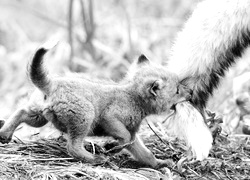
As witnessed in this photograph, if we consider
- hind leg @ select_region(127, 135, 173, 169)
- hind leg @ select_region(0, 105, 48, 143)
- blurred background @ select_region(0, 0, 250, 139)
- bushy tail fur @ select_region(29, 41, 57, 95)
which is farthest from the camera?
blurred background @ select_region(0, 0, 250, 139)

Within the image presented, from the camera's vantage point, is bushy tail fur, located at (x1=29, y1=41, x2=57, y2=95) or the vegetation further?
the vegetation

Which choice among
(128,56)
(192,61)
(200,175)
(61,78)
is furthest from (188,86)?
(128,56)

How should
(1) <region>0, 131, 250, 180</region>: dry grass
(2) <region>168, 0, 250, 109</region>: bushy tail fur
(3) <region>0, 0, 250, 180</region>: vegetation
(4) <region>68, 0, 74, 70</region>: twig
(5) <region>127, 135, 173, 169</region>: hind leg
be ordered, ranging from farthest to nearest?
(4) <region>68, 0, 74, 70</region>: twig
(2) <region>168, 0, 250, 109</region>: bushy tail fur
(5) <region>127, 135, 173, 169</region>: hind leg
(3) <region>0, 0, 250, 180</region>: vegetation
(1) <region>0, 131, 250, 180</region>: dry grass

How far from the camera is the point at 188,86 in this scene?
4867 millimetres

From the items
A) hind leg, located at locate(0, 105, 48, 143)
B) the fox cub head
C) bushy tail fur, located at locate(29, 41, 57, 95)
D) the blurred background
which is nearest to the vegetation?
the blurred background

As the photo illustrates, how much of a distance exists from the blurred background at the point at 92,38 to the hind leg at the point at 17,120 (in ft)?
9.05

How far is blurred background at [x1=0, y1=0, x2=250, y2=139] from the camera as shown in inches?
336

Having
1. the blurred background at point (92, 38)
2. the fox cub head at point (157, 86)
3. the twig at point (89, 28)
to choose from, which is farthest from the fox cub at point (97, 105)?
the twig at point (89, 28)

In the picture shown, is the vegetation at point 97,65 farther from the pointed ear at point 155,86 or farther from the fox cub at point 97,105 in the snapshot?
the pointed ear at point 155,86

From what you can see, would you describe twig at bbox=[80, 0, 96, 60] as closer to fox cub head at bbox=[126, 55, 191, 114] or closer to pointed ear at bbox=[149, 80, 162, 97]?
fox cub head at bbox=[126, 55, 191, 114]

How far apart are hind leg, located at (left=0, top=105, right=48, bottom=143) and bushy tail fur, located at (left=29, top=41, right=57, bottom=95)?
0.64ft

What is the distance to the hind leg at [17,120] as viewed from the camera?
4332 mm

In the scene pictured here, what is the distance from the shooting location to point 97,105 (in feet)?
14.4

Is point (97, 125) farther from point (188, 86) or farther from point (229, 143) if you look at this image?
point (229, 143)
